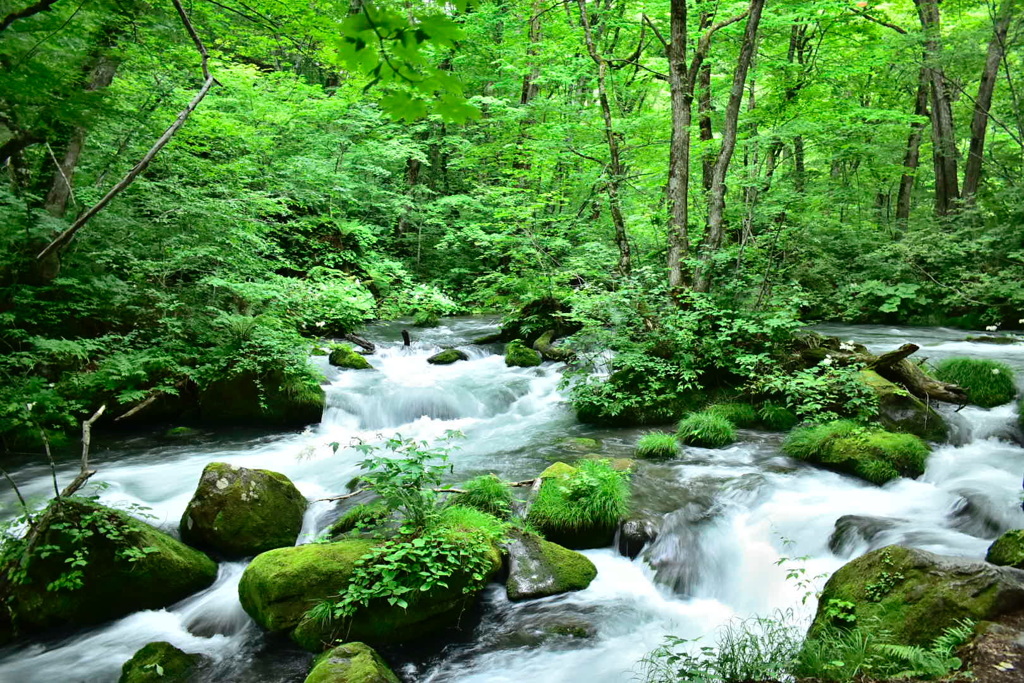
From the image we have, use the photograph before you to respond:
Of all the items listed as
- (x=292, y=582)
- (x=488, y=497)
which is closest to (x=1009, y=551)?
(x=488, y=497)

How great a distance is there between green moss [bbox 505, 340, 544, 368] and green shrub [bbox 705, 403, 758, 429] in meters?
4.42

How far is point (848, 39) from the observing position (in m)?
12.9

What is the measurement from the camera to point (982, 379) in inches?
315

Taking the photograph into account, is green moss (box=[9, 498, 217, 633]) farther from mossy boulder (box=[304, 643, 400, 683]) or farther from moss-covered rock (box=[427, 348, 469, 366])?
moss-covered rock (box=[427, 348, 469, 366])

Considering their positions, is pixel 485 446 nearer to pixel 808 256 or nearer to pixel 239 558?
pixel 239 558

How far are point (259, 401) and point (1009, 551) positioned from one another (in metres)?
9.19

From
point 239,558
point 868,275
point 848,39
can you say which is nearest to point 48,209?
point 239,558

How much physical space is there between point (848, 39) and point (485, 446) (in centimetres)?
1245

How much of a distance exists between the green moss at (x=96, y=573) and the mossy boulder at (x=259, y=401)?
429 centimetres

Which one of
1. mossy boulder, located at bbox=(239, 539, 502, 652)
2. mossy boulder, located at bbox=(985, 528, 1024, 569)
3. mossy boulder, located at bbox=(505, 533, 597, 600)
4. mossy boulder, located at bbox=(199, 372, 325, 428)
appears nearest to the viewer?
mossy boulder, located at bbox=(985, 528, 1024, 569)

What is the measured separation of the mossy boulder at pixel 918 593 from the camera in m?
3.36

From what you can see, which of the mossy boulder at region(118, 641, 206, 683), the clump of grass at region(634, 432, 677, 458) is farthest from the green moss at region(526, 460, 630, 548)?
the mossy boulder at region(118, 641, 206, 683)

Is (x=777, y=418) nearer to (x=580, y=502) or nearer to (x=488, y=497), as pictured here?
(x=580, y=502)

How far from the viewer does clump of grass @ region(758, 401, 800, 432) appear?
27.5 feet
